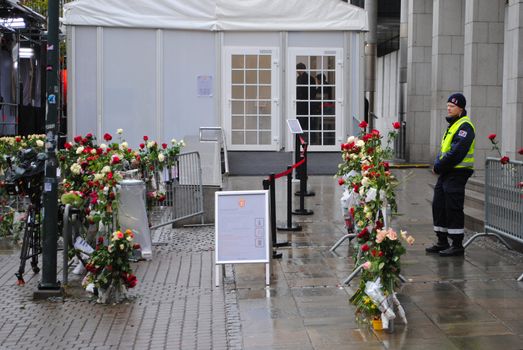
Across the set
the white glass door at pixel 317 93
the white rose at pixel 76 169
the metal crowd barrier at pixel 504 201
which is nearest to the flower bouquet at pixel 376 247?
the metal crowd barrier at pixel 504 201

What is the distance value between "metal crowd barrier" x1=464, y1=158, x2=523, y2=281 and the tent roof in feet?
27.8

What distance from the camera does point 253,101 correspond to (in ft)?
61.9

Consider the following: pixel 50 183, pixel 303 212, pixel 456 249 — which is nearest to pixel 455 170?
pixel 456 249

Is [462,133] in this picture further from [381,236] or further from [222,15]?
[222,15]

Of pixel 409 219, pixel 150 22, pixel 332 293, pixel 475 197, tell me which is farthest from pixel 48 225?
pixel 150 22

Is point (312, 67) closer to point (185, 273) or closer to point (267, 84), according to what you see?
point (267, 84)

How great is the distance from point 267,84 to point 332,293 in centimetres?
1101

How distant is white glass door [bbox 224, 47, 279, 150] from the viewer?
1867 cm

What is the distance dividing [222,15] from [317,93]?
275 cm

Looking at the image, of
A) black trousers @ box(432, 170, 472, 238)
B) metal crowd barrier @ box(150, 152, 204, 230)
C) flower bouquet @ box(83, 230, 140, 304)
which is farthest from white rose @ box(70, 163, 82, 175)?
black trousers @ box(432, 170, 472, 238)

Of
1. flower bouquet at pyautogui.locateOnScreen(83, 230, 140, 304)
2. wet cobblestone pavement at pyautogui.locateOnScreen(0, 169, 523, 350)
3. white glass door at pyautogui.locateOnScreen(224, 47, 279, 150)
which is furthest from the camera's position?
white glass door at pyautogui.locateOnScreen(224, 47, 279, 150)

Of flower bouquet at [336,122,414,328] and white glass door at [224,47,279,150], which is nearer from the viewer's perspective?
flower bouquet at [336,122,414,328]

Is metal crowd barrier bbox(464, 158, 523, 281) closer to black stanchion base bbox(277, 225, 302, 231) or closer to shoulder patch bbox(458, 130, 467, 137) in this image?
shoulder patch bbox(458, 130, 467, 137)

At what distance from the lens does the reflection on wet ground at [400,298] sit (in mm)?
6777
